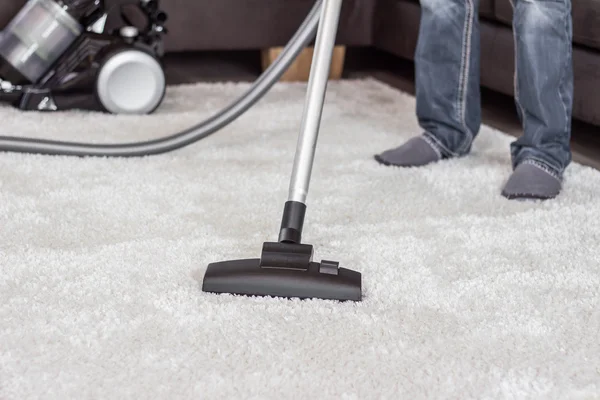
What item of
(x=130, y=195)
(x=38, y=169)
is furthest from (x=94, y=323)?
(x=38, y=169)

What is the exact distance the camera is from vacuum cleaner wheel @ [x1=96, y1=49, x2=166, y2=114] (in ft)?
5.40

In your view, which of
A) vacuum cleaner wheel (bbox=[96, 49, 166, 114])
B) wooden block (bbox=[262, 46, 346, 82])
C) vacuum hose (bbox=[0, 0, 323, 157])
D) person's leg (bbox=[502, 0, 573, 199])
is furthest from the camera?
wooden block (bbox=[262, 46, 346, 82])

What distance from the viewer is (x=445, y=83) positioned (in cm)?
139

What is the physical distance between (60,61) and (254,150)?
0.50m

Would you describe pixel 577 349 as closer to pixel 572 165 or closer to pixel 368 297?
pixel 368 297

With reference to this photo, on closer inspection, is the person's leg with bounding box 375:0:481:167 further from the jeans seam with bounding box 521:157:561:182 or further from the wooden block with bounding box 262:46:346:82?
the wooden block with bounding box 262:46:346:82

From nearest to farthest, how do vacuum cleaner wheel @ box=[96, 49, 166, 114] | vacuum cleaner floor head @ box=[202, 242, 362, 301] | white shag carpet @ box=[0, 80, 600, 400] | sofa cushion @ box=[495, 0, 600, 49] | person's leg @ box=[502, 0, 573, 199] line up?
white shag carpet @ box=[0, 80, 600, 400], vacuum cleaner floor head @ box=[202, 242, 362, 301], person's leg @ box=[502, 0, 573, 199], sofa cushion @ box=[495, 0, 600, 49], vacuum cleaner wheel @ box=[96, 49, 166, 114]

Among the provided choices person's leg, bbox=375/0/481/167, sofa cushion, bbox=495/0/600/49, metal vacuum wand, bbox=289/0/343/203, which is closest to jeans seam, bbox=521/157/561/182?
person's leg, bbox=375/0/481/167

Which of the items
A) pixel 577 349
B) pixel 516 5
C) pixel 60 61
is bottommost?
pixel 60 61

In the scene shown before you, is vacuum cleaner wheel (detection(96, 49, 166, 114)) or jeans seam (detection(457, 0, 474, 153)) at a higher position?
jeans seam (detection(457, 0, 474, 153))

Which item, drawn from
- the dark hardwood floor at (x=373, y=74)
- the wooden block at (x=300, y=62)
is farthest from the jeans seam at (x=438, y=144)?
the wooden block at (x=300, y=62)

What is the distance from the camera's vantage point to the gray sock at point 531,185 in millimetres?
1210

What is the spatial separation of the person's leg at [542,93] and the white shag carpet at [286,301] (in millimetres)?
43

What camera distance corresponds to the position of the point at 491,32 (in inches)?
67.9
